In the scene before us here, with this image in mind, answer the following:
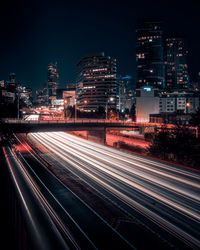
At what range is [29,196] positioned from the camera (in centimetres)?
1533

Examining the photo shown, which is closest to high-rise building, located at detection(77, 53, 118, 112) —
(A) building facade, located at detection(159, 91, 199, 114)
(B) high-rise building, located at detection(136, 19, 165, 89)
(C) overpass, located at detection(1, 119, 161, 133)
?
(B) high-rise building, located at detection(136, 19, 165, 89)

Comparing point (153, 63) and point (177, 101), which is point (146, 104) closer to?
point (177, 101)

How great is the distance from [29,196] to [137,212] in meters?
8.92

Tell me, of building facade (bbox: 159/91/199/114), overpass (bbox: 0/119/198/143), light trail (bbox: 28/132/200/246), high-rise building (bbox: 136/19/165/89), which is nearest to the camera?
light trail (bbox: 28/132/200/246)

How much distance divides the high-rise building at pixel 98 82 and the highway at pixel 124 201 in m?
144

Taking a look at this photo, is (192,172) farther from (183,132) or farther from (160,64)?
(160,64)

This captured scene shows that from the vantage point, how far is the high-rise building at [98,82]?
546ft

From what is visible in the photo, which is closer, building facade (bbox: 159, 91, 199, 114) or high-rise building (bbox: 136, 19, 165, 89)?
building facade (bbox: 159, 91, 199, 114)

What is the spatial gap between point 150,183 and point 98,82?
159m

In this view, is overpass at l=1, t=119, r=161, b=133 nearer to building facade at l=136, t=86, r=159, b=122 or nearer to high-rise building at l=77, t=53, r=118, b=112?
building facade at l=136, t=86, r=159, b=122

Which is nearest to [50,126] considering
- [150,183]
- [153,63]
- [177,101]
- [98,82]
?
[150,183]

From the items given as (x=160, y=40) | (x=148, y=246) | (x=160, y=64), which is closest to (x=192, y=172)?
(x=148, y=246)

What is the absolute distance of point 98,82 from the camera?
169 m

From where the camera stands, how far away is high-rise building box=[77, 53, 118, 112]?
16638cm
